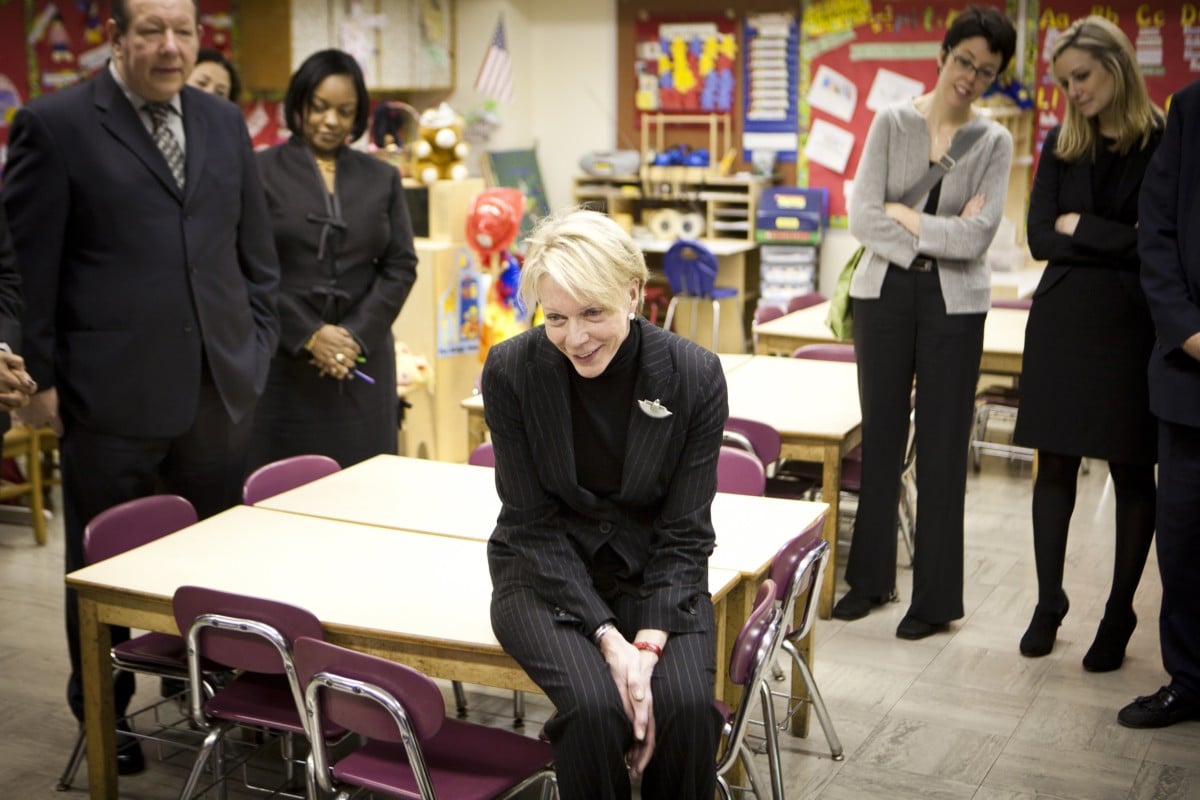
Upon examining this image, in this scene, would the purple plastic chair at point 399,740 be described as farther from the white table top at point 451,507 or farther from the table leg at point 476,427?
the table leg at point 476,427

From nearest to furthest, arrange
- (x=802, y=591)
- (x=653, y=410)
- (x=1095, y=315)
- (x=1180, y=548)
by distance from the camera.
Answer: (x=653, y=410) < (x=802, y=591) < (x=1180, y=548) < (x=1095, y=315)

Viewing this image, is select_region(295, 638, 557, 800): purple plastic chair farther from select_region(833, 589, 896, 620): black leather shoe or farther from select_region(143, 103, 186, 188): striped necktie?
select_region(833, 589, 896, 620): black leather shoe

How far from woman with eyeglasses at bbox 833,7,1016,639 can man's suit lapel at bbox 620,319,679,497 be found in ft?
5.48

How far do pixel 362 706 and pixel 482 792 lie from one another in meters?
0.27

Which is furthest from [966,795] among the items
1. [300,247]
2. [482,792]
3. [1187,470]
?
[300,247]

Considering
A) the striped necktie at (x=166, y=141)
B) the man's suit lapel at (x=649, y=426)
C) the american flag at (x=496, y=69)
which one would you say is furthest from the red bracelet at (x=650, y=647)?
the american flag at (x=496, y=69)

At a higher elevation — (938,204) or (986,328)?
(938,204)

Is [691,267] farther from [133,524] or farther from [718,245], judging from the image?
[133,524]

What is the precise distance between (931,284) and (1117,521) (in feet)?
2.82

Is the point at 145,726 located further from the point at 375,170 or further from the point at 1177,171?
the point at 1177,171

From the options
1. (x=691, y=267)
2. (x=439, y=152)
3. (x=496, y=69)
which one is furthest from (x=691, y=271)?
(x=439, y=152)

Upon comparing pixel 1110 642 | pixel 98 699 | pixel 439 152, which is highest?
pixel 439 152

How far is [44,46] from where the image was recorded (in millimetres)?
6754

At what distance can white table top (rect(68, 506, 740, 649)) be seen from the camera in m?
2.63
